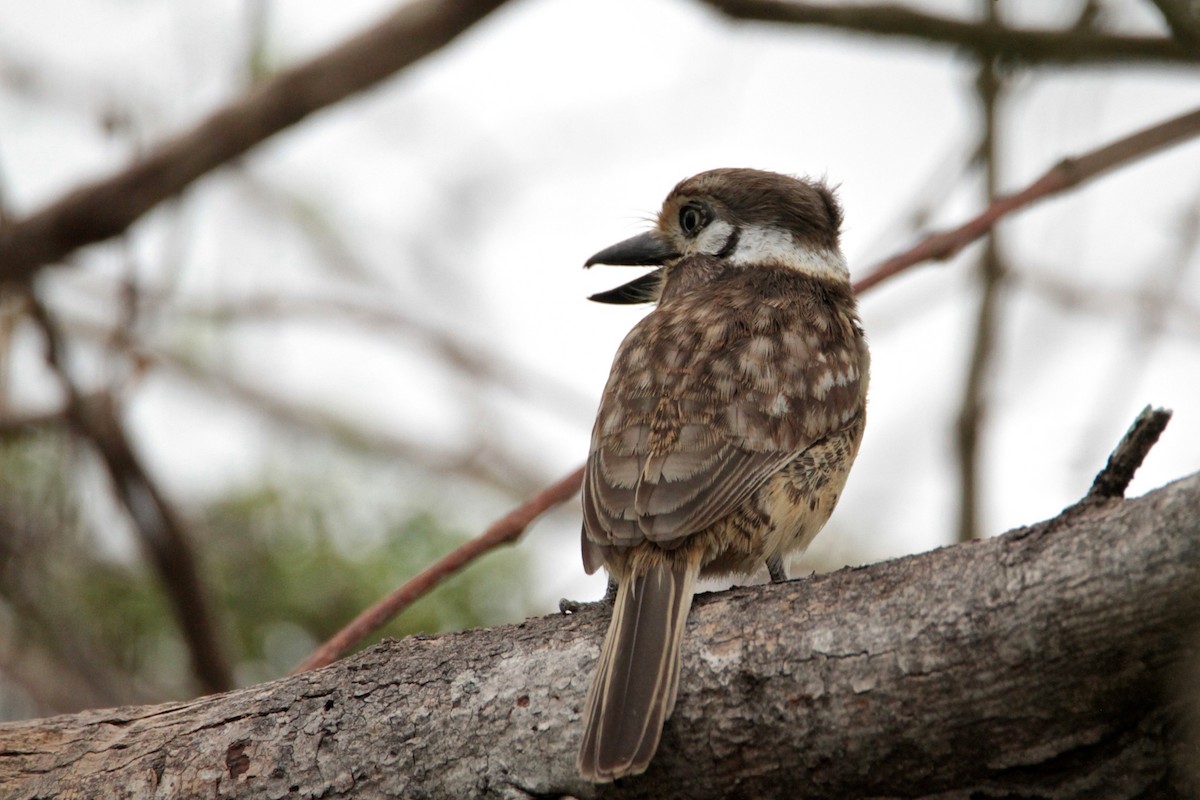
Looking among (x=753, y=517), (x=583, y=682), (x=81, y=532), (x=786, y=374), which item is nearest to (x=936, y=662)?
(x=583, y=682)

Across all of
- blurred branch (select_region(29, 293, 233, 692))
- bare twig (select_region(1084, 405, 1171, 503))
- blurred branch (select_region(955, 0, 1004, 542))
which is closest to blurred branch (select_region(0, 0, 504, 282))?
blurred branch (select_region(29, 293, 233, 692))

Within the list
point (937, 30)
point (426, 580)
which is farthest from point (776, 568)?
point (937, 30)

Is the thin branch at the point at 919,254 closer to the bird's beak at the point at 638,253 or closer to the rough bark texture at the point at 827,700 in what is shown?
the rough bark texture at the point at 827,700

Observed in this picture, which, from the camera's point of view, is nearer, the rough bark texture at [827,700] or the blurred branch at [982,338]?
the rough bark texture at [827,700]

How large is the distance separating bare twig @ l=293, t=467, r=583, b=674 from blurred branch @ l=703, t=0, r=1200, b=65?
170cm

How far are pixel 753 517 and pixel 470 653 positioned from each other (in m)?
0.80

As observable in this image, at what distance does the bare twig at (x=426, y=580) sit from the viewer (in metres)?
3.24

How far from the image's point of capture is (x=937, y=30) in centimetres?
409

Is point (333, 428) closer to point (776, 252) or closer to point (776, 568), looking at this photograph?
point (776, 252)

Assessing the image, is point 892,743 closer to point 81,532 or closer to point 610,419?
point 610,419

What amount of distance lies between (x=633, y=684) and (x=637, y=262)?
1994 mm

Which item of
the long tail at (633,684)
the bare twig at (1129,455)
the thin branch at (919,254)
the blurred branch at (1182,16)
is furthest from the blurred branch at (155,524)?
the blurred branch at (1182,16)

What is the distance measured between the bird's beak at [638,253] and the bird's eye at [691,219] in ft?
0.28

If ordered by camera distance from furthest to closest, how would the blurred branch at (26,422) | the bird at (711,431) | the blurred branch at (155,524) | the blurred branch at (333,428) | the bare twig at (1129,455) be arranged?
the blurred branch at (333,428) < the blurred branch at (26,422) < the blurred branch at (155,524) < the bird at (711,431) < the bare twig at (1129,455)
